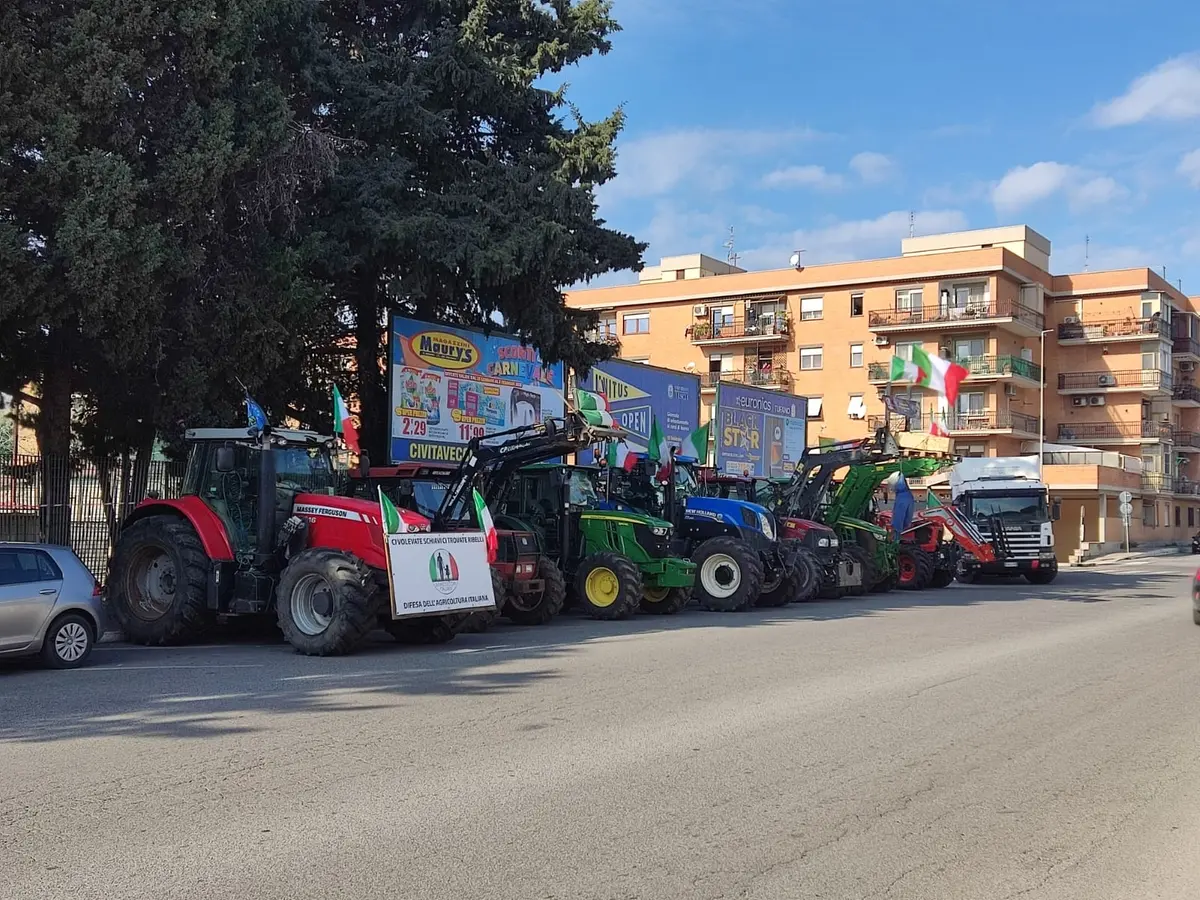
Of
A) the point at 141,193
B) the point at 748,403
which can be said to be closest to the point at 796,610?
the point at 141,193

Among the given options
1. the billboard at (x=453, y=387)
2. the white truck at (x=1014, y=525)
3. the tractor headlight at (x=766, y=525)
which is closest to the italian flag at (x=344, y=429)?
the billboard at (x=453, y=387)

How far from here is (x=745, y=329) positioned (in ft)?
217

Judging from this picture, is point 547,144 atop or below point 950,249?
below

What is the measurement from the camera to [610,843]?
19.1 feet

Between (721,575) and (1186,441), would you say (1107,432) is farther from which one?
(721,575)

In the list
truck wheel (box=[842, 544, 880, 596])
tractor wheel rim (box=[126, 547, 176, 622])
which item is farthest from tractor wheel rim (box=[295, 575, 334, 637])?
truck wheel (box=[842, 544, 880, 596])

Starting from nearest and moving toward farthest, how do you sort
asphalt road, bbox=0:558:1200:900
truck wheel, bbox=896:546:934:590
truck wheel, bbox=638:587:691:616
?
asphalt road, bbox=0:558:1200:900
truck wheel, bbox=638:587:691:616
truck wheel, bbox=896:546:934:590

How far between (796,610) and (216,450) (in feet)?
34.9

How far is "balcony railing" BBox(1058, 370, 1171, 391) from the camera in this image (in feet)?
226

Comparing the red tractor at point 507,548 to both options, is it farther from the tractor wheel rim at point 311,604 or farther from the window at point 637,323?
the window at point 637,323

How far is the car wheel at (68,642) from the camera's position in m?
12.3

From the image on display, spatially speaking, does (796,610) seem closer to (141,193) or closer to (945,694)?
(945,694)

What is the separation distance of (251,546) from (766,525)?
10208 millimetres

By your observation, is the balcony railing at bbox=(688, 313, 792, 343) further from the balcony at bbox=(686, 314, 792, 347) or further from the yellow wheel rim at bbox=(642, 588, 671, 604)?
the yellow wheel rim at bbox=(642, 588, 671, 604)
